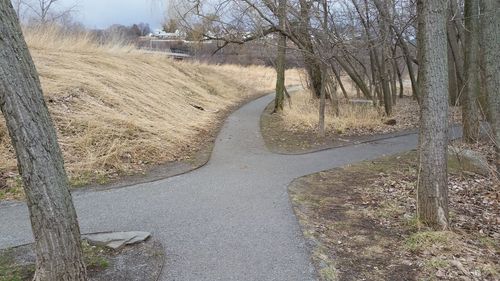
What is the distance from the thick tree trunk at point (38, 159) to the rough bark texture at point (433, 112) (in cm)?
405

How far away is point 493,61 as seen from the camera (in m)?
7.83

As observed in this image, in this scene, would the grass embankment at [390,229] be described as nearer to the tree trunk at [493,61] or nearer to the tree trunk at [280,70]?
the tree trunk at [493,61]

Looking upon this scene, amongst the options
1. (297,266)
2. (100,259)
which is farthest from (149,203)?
(297,266)

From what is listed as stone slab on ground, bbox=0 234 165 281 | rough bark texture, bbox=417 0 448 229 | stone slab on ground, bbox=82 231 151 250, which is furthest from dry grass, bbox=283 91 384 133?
stone slab on ground, bbox=0 234 165 281

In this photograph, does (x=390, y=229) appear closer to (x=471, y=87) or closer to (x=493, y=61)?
(x=493, y=61)

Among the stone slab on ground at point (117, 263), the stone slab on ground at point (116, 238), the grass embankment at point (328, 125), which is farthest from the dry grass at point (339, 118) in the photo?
the stone slab on ground at point (117, 263)

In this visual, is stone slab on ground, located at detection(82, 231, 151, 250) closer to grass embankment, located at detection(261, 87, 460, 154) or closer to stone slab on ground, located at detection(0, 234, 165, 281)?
stone slab on ground, located at detection(0, 234, 165, 281)

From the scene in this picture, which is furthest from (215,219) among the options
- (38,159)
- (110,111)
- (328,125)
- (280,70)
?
(280,70)

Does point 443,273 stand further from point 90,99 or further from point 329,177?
point 90,99

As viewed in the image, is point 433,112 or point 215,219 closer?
point 433,112

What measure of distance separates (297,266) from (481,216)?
3.64m

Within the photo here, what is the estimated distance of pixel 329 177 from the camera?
8180 millimetres

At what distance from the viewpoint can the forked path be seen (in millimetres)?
4238

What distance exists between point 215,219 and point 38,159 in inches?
110
